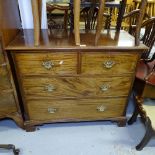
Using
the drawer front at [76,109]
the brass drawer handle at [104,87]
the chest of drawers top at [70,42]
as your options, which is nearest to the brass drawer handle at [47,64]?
the chest of drawers top at [70,42]

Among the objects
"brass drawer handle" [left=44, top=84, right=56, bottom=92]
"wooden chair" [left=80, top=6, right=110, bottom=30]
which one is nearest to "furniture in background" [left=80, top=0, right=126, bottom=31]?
"wooden chair" [left=80, top=6, right=110, bottom=30]

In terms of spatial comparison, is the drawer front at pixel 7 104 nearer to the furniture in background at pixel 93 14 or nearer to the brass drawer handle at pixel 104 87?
the brass drawer handle at pixel 104 87

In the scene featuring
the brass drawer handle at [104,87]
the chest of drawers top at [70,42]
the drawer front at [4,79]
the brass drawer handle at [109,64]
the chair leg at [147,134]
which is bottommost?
the chair leg at [147,134]

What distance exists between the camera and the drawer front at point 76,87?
141 cm

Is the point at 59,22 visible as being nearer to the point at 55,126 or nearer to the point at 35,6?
the point at 35,6

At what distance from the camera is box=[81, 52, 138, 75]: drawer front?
1317 mm

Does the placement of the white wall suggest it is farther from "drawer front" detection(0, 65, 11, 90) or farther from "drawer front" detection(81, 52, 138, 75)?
"drawer front" detection(81, 52, 138, 75)

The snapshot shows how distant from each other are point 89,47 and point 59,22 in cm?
123

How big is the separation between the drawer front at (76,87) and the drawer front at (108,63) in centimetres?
8

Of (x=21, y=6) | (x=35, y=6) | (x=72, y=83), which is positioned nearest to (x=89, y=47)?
(x=72, y=83)

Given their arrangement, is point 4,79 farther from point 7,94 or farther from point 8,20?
point 8,20

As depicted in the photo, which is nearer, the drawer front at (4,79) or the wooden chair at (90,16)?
the drawer front at (4,79)

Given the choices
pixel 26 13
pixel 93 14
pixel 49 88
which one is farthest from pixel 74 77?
pixel 93 14

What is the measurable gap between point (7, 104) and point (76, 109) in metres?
0.60
